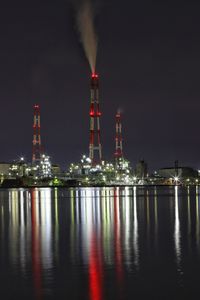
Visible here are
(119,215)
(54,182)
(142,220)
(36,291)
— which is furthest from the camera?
(54,182)

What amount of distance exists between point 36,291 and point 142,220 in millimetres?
15265

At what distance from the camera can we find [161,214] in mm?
28281

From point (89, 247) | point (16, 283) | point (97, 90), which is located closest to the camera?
point (16, 283)

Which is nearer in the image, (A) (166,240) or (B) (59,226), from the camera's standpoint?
(A) (166,240)

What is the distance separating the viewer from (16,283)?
35.3ft

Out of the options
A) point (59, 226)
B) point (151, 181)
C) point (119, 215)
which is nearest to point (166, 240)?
point (59, 226)

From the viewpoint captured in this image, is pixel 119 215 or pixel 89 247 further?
pixel 119 215

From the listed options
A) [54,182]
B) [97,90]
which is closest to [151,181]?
[54,182]

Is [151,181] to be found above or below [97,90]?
below

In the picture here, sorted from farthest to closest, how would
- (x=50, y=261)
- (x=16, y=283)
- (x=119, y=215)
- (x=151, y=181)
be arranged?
(x=151, y=181)
(x=119, y=215)
(x=50, y=261)
(x=16, y=283)

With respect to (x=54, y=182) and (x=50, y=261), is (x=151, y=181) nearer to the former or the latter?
(x=54, y=182)

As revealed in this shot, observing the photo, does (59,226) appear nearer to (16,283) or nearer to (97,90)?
(16,283)

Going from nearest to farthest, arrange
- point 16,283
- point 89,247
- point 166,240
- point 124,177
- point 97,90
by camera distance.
Result: point 16,283
point 89,247
point 166,240
point 97,90
point 124,177

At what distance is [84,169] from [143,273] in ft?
502
